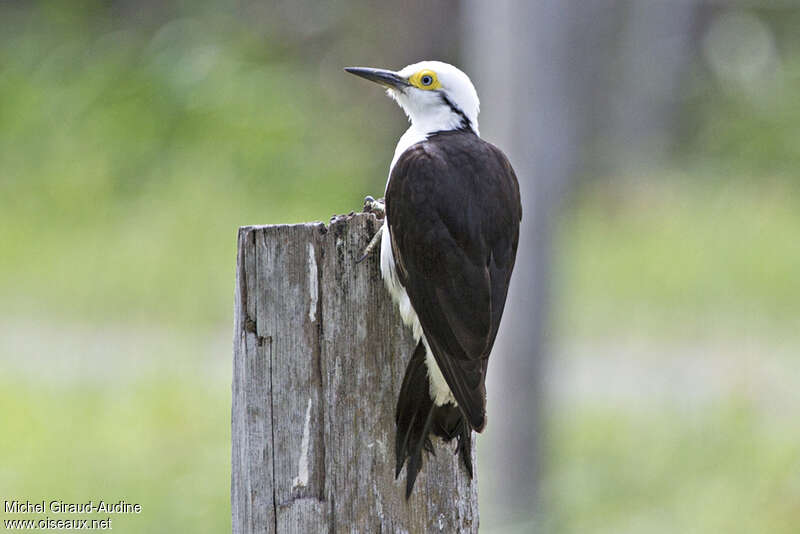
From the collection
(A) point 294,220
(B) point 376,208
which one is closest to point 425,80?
(B) point 376,208

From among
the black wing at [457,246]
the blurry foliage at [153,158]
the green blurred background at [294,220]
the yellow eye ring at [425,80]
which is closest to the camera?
the black wing at [457,246]

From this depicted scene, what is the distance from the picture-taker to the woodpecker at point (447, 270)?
9.69ft

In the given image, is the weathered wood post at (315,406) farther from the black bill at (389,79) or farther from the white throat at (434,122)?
the black bill at (389,79)

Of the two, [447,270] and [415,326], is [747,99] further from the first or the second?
[415,326]

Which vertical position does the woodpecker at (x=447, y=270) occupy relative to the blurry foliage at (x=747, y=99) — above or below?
below

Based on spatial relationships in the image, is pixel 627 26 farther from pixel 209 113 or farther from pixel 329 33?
pixel 209 113

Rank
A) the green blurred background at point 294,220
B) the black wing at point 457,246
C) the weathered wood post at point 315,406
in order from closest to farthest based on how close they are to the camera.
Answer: the weathered wood post at point 315,406, the black wing at point 457,246, the green blurred background at point 294,220

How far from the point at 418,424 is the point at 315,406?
27 cm

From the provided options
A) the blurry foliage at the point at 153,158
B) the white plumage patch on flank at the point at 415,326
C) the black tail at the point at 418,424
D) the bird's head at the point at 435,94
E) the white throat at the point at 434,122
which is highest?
the blurry foliage at the point at 153,158

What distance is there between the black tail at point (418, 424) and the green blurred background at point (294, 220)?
3.20m

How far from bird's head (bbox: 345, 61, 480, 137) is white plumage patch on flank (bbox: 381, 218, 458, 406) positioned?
1.22 m

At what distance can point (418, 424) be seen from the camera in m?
2.89

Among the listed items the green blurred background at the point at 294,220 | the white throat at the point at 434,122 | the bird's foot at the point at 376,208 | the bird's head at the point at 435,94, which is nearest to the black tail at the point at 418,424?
the bird's foot at the point at 376,208

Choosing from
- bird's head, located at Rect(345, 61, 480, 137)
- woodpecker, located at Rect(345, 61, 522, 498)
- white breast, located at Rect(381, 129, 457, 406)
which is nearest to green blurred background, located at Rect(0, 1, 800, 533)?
bird's head, located at Rect(345, 61, 480, 137)
